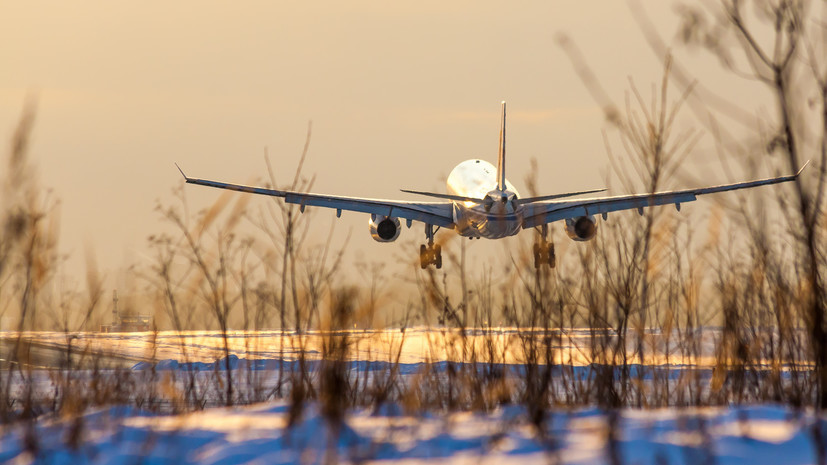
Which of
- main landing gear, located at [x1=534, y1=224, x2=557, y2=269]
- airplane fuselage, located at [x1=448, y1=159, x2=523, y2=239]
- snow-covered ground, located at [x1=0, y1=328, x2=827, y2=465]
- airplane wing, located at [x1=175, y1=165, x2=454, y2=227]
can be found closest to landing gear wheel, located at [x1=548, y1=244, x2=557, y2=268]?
main landing gear, located at [x1=534, y1=224, x2=557, y2=269]

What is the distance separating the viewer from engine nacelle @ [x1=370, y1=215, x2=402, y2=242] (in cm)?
3422

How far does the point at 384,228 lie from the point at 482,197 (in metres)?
4.07

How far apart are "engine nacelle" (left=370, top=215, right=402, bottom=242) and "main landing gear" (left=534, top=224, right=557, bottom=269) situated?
26.9 m

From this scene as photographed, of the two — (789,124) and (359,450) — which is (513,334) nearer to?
(789,124)

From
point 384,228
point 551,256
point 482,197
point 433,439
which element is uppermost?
point 482,197

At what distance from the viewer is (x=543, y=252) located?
7230mm

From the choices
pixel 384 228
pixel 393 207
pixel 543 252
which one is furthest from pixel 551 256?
pixel 393 207

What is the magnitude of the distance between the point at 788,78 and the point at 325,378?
9.80ft

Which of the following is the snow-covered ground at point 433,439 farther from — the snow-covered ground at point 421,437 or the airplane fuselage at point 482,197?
the airplane fuselage at point 482,197

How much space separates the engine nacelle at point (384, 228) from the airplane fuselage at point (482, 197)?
97.7 inches

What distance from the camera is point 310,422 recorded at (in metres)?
4.61

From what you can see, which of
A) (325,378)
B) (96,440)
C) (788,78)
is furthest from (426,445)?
(788,78)

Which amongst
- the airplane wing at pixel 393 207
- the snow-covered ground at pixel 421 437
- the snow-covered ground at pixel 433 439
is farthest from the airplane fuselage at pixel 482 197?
the snow-covered ground at pixel 433 439

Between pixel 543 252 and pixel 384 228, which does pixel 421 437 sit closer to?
pixel 543 252
